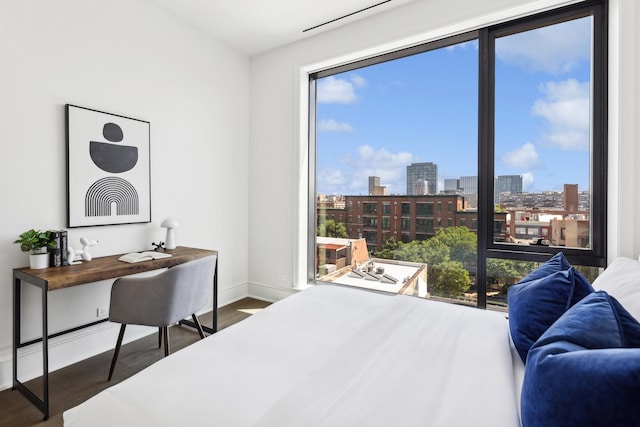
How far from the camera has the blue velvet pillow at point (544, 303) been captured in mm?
1167

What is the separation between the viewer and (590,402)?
633 mm

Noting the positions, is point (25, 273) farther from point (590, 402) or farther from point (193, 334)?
point (590, 402)

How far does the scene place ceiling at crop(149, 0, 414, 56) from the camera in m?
2.79

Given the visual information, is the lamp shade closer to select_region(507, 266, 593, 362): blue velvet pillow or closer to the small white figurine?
the small white figurine

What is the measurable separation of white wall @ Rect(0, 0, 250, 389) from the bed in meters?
1.70

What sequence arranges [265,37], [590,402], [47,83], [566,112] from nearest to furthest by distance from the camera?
[590,402] → [47,83] → [566,112] → [265,37]

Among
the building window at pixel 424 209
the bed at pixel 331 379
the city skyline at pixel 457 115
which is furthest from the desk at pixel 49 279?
the building window at pixel 424 209

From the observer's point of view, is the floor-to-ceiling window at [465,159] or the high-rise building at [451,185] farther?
the high-rise building at [451,185]

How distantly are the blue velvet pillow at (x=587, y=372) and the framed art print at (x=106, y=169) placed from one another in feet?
9.19

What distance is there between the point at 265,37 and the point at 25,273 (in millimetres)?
2899

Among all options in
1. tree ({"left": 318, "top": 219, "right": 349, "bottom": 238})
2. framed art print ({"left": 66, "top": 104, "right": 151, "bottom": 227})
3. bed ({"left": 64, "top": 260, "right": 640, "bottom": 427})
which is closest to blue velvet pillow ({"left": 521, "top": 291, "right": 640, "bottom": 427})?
bed ({"left": 64, "top": 260, "right": 640, "bottom": 427})

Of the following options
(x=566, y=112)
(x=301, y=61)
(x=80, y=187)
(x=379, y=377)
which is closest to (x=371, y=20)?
(x=301, y=61)

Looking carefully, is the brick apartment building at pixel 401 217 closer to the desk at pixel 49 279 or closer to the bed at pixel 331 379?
the bed at pixel 331 379

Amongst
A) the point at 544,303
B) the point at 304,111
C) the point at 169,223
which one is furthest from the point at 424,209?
the point at 169,223
